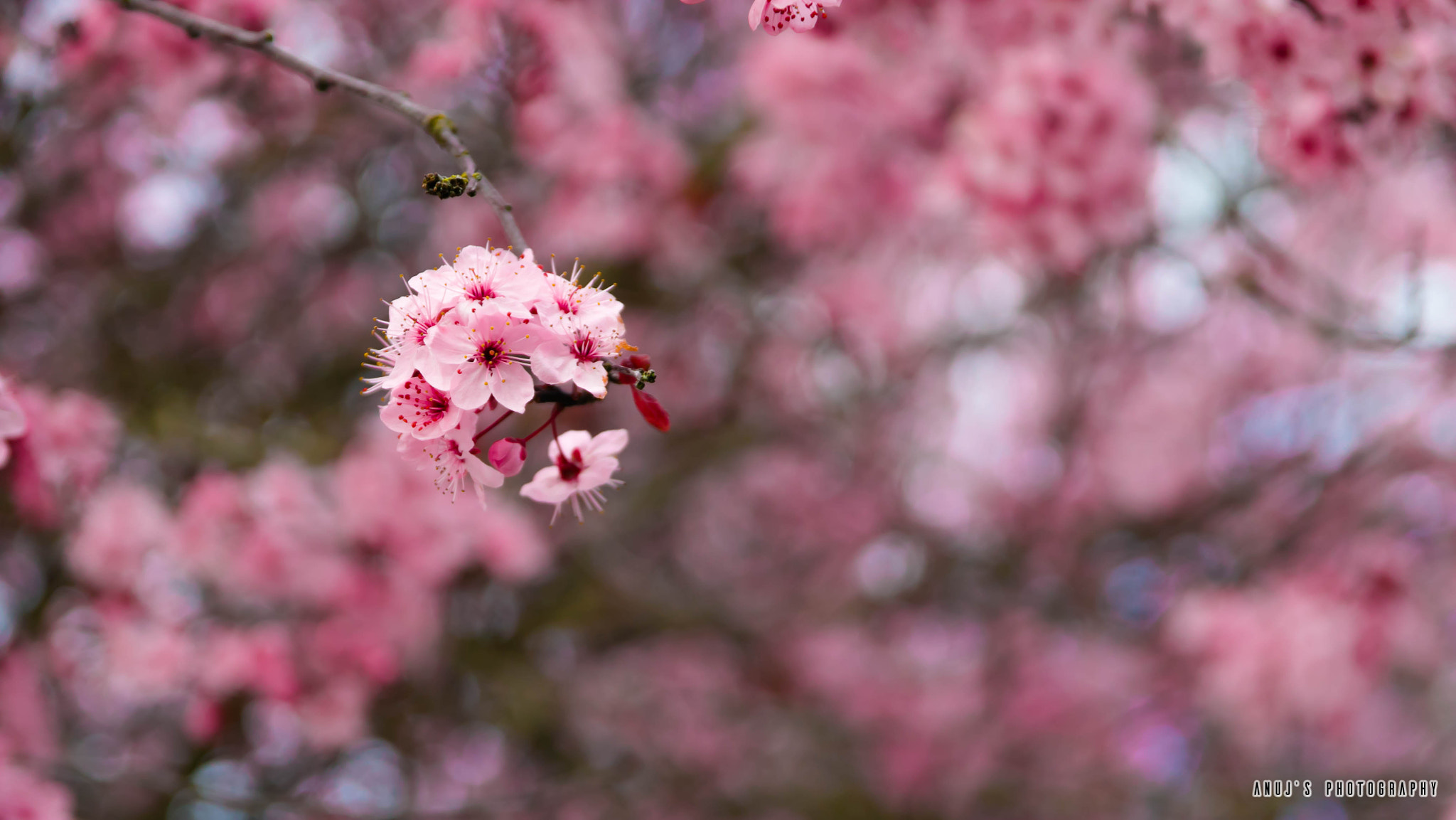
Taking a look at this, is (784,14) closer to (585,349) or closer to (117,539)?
(585,349)

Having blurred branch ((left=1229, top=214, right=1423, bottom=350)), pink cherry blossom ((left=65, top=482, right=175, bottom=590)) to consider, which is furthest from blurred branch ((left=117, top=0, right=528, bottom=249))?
blurred branch ((left=1229, top=214, right=1423, bottom=350))

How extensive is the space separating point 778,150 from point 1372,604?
2448mm

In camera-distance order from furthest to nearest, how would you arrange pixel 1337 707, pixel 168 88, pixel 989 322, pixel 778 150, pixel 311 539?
pixel 989 322
pixel 1337 707
pixel 778 150
pixel 311 539
pixel 168 88

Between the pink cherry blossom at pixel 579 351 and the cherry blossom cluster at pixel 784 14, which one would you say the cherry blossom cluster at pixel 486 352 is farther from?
the cherry blossom cluster at pixel 784 14

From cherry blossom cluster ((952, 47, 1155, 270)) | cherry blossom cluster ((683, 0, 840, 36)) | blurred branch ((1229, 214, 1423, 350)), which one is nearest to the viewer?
cherry blossom cluster ((683, 0, 840, 36))

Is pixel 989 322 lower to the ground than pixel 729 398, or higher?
higher

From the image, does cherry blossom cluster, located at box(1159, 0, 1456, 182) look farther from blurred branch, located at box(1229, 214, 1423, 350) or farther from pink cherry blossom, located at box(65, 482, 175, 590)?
pink cherry blossom, located at box(65, 482, 175, 590)

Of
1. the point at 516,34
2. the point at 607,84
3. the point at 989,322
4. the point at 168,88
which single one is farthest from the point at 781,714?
the point at 168,88

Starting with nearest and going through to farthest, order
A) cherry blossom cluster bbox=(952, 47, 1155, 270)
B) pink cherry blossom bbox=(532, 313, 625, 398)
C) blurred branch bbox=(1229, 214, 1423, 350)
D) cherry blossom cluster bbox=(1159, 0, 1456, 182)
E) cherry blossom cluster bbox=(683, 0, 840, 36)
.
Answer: pink cherry blossom bbox=(532, 313, 625, 398) < cherry blossom cluster bbox=(683, 0, 840, 36) < cherry blossom cluster bbox=(1159, 0, 1456, 182) < blurred branch bbox=(1229, 214, 1423, 350) < cherry blossom cluster bbox=(952, 47, 1155, 270)

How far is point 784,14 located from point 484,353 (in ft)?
2.17

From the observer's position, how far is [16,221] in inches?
101

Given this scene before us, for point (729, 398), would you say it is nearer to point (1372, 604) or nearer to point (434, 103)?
point (434, 103)

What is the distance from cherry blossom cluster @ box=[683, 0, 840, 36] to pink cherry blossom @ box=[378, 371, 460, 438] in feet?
2.12

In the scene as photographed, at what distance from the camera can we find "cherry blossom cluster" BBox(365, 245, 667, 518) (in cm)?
91
